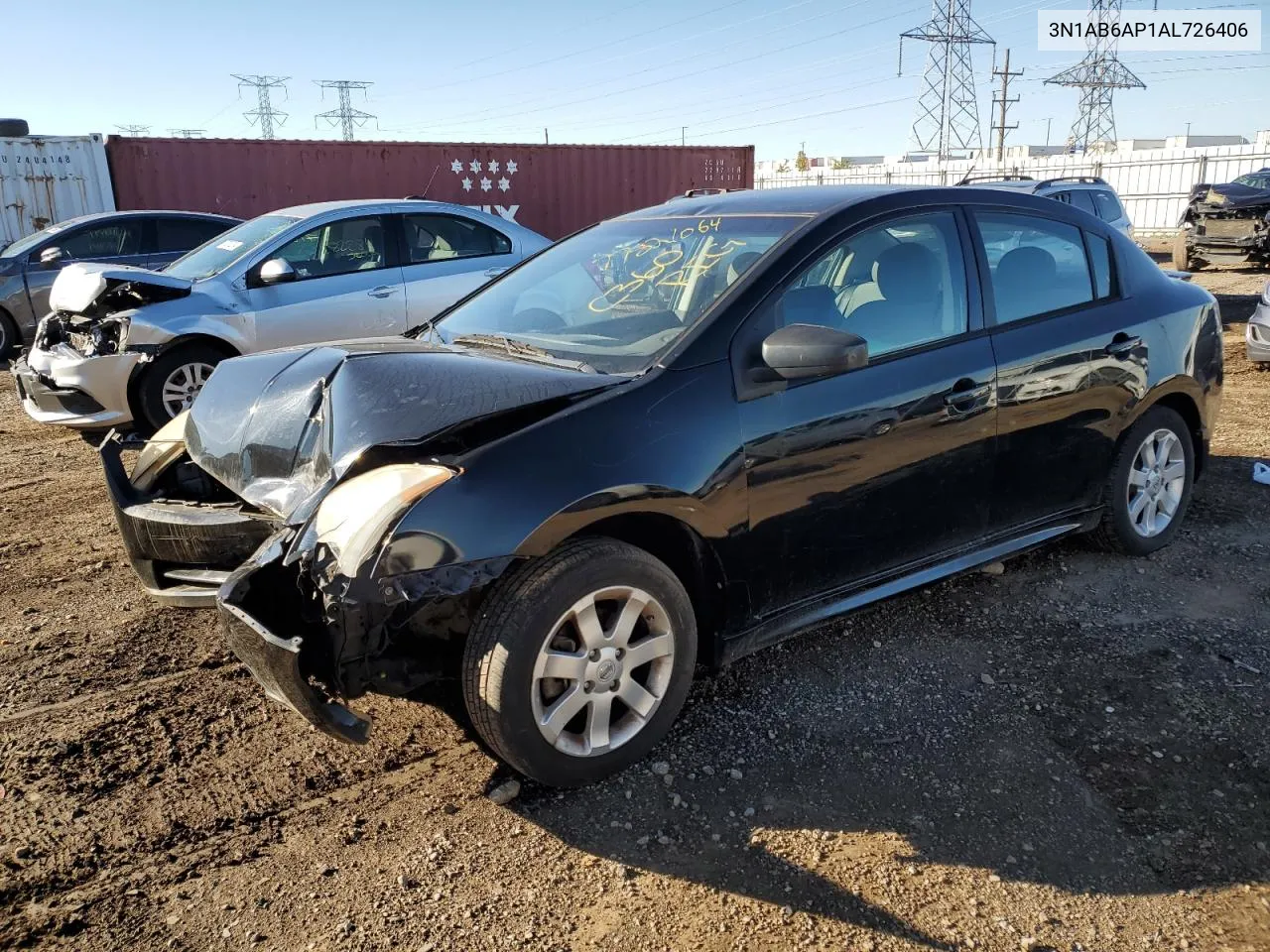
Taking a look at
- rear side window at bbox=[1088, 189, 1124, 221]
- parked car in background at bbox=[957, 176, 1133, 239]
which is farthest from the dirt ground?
rear side window at bbox=[1088, 189, 1124, 221]

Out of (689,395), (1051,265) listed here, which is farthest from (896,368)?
(1051,265)

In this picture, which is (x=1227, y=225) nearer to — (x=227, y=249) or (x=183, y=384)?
(x=227, y=249)

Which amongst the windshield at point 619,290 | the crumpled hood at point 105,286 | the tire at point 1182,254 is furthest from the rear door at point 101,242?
the tire at point 1182,254

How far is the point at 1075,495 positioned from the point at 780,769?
6.56 ft

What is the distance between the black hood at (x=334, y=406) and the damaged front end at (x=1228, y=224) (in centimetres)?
1787

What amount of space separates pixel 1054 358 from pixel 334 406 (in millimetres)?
2731

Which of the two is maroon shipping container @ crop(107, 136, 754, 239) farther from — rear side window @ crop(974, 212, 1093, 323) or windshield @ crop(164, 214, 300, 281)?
rear side window @ crop(974, 212, 1093, 323)

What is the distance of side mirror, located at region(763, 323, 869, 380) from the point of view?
2.89 meters

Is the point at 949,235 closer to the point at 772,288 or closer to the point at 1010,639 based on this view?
the point at 772,288

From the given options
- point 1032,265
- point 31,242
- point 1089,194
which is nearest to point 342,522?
point 1032,265

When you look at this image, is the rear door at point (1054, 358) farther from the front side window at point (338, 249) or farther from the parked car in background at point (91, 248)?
the parked car in background at point (91, 248)

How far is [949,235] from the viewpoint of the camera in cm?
363

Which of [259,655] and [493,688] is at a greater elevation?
[259,655]

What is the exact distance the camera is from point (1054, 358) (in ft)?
12.4
